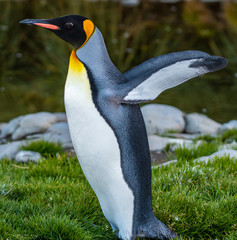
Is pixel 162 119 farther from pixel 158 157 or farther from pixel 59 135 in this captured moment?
pixel 158 157

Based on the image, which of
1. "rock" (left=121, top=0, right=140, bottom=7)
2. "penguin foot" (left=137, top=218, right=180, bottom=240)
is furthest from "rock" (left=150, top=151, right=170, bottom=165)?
"rock" (left=121, top=0, right=140, bottom=7)

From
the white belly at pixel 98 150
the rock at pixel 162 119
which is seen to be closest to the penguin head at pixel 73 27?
the white belly at pixel 98 150

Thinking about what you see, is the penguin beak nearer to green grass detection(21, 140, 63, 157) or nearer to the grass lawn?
the grass lawn

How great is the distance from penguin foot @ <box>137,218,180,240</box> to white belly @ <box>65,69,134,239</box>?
0.37 ft

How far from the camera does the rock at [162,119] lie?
6634mm

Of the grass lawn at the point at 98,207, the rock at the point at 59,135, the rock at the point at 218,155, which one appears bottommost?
the rock at the point at 59,135

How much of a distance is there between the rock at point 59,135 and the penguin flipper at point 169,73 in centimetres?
297

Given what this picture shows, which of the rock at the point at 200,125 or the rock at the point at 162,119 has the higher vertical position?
the rock at the point at 162,119

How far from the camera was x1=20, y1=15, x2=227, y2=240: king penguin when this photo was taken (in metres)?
2.68

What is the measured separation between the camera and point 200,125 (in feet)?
22.7

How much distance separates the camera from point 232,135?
620 cm

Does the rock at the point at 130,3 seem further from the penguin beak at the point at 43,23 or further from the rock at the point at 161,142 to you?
the penguin beak at the point at 43,23

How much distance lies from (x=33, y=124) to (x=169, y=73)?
4339mm

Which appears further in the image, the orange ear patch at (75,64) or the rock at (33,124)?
the rock at (33,124)
